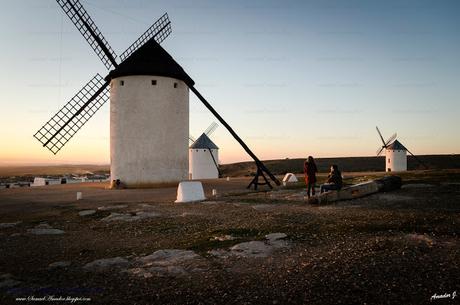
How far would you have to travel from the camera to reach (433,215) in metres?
9.91

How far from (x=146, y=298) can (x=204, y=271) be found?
4.28 feet

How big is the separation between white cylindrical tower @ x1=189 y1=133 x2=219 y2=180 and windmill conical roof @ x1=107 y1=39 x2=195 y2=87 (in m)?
20.2

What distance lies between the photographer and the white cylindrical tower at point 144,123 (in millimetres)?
23828

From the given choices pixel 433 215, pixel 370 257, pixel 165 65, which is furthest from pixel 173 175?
pixel 370 257

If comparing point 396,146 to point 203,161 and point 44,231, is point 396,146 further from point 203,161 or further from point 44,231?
point 44,231

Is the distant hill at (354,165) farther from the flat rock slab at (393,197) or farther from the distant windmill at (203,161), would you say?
the flat rock slab at (393,197)

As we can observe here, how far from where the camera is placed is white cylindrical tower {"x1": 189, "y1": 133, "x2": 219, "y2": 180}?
4525 centimetres

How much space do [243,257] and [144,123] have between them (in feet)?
61.2

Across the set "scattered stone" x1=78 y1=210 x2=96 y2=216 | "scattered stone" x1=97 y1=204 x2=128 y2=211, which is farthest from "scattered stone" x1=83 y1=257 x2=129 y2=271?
"scattered stone" x1=97 y1=204 x2=128 y2=211

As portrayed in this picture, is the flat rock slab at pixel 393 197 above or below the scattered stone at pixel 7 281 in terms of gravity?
above

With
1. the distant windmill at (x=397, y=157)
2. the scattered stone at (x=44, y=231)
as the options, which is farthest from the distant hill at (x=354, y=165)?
the scattered stone at (x=44, y=231)

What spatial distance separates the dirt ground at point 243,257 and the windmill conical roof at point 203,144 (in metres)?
33.5

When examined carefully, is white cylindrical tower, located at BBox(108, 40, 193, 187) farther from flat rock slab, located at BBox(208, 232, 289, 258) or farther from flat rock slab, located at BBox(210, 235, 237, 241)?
flat rock slab, located at BBox(208, 232, 289, 258)

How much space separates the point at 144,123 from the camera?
2381 centimetres
